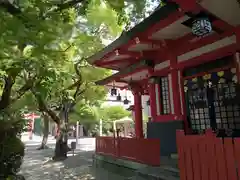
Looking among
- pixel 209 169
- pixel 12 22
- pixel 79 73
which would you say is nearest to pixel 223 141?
pixel 209 169

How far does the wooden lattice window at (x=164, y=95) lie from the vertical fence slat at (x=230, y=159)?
5.71 m

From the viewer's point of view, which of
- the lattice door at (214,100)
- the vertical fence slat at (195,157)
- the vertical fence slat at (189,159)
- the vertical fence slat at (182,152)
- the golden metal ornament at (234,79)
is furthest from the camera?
the lattice door at (214,100)

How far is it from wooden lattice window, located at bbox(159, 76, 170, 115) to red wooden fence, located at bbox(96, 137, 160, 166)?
2.08 m

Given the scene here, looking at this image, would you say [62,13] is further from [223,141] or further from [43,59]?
[223,141]

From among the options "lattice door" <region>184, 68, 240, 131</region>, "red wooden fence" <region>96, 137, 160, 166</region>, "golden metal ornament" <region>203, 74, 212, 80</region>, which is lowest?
"red wooden fence" <region>96, 137, 160, 166</region>

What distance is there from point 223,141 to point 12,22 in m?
4.27

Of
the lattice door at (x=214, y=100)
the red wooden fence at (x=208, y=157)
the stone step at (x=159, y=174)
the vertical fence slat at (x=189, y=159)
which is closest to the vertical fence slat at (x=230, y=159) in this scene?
the red wooden fence at (x=208, y=157)

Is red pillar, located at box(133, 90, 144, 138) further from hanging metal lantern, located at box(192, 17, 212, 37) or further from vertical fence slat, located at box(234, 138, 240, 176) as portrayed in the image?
vertical fence slat, located at box(234, 138, 240, 176)

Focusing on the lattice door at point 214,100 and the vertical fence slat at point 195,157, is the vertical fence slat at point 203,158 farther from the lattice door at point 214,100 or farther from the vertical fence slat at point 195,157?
the lattice door at point 214,100

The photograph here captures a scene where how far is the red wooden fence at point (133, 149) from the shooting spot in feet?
24.3

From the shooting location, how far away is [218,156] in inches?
155

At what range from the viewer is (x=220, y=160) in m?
3.90

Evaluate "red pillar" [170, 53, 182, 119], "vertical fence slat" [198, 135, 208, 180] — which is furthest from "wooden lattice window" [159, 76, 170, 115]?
"vertical fence slat" [198, 135, 208, 180]

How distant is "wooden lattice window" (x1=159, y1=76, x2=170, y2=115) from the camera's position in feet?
31.5
